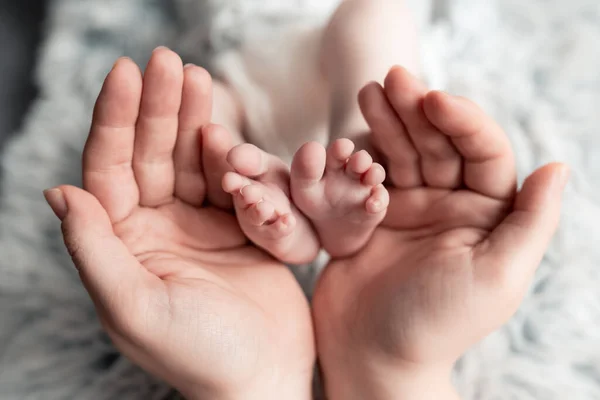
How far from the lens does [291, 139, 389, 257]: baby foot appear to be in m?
0.50

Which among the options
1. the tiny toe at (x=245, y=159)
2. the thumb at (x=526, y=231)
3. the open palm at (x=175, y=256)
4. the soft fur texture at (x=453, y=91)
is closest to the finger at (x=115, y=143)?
the open palm at (x=175, y=256)

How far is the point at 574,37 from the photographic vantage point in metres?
0.85

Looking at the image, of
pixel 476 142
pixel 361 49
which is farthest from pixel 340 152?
pixel 361 49

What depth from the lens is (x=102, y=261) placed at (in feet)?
1.57

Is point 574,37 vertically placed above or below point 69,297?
above

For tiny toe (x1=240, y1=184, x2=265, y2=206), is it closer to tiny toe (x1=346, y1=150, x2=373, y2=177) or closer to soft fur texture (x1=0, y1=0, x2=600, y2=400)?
tiny toe (x1=346, y1=150, x2=373, y2=177)

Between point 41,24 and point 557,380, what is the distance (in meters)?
0.91

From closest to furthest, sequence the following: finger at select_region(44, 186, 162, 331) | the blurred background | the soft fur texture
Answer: finger at select_region(44, 186, 162, 331)
the soft fur texture
the blurred background

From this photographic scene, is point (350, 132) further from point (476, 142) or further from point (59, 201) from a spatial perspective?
point (59, 201)

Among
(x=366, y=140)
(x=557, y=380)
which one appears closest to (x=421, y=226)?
(x=366, y=140)

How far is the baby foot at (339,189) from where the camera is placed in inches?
19.5

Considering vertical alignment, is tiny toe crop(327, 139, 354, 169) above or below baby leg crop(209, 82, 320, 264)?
above

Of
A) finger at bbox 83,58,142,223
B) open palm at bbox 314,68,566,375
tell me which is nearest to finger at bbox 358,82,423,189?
open palm at bbox 314,68,566,375

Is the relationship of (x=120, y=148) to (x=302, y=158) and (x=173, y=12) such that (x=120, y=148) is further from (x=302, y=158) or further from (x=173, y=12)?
(x=173, y=12)
